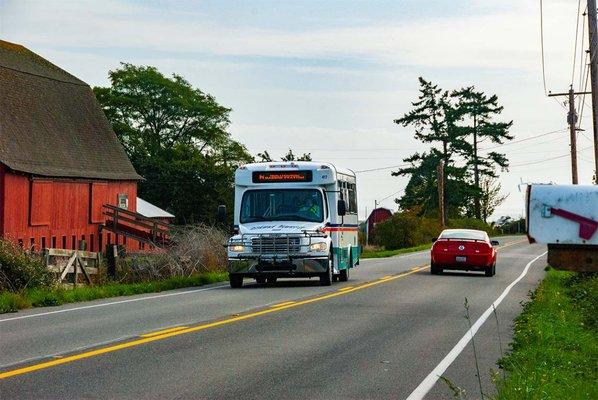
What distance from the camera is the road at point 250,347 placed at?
9195mm

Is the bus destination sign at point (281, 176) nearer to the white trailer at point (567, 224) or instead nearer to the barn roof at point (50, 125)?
the barn roof at point (50, 125)

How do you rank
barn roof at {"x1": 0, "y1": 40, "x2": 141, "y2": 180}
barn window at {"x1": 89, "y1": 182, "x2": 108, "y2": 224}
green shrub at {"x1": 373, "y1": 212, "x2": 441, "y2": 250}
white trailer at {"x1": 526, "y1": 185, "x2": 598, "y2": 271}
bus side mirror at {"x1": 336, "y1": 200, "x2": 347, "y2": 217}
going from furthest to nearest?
green shrub at {"x1": 373, "y1": 212, "x2": 441, "y2": 250} < barn window at {"x1": 89, "y1": 182, "x2": 108, "y2": 224} < barn roof at {"x1": 0, "y1": 40, "x2": 141, "y2": 180} < bus side mirror at {"x1": 336, "y1": 200, "x2": 347, "y2": 217} < white trailer at {"x1": 526, "y1": 185, "x2": 598, "y2": 271}

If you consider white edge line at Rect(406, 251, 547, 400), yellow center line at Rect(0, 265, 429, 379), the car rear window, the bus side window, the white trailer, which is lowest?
white edge line at Rect(406, 251, 547, 400)

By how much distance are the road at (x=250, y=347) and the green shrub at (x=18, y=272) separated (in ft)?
6.05

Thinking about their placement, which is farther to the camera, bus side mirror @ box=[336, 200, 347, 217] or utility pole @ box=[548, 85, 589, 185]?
utility pole @ box=[548, 85, 589, 185]

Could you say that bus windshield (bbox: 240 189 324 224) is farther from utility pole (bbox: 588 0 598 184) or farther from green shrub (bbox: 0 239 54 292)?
utility pole (bbox: 588 0 598 184)

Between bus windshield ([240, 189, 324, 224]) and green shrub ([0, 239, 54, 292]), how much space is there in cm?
611

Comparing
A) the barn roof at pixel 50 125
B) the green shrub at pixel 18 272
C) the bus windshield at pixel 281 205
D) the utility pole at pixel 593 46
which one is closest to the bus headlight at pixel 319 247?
the bus windshield at pixel 281 205

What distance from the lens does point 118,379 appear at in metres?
9.52

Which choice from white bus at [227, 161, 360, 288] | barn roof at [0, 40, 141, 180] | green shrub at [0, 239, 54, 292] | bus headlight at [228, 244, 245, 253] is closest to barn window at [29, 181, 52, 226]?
barn roof at [0, 40, 141, 180]

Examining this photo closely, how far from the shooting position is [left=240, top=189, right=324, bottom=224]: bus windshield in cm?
2569

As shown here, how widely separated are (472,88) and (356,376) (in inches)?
3997

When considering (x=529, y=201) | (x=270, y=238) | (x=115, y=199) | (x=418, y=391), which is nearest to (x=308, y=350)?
(x=418, y=391)

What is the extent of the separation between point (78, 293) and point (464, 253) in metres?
15.2
